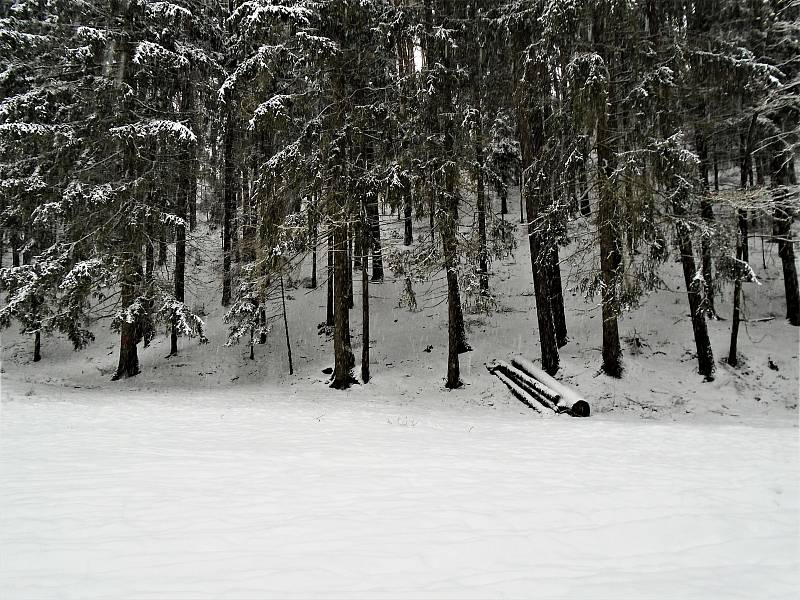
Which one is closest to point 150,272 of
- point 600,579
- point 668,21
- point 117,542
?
point 117,542

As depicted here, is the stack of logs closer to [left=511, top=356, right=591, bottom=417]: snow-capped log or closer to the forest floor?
[left=511, top=356, right=591, bottom=417]: snow-capped log

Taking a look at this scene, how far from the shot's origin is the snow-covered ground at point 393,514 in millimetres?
3443

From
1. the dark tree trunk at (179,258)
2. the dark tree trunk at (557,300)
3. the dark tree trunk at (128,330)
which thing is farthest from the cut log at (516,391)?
the dark tree trunk at (128,330)

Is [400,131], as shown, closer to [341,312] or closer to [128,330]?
[341,312]

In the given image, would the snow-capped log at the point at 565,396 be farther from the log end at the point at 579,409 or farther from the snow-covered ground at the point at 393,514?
the snow-covered ground at the point at 393,514

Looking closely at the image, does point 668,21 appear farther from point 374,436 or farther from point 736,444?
point 374,436

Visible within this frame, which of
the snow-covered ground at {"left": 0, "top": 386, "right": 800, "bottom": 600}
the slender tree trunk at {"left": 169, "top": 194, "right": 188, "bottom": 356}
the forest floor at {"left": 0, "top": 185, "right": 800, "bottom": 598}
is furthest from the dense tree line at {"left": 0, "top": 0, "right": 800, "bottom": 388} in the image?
the snow-covered ground at {"left": 0, "top": 386, "right": 800, "bottom": 600}

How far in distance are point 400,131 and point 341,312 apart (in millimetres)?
5832

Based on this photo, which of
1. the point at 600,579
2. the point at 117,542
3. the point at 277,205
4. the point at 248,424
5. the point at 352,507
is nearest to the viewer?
the point at 600,579

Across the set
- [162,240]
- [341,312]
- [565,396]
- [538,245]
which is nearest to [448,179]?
[538,245]

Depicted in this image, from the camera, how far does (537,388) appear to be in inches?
473

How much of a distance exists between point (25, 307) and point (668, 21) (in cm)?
2026

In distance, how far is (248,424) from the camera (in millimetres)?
9008

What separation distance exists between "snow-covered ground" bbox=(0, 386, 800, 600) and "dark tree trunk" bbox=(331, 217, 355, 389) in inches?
229
